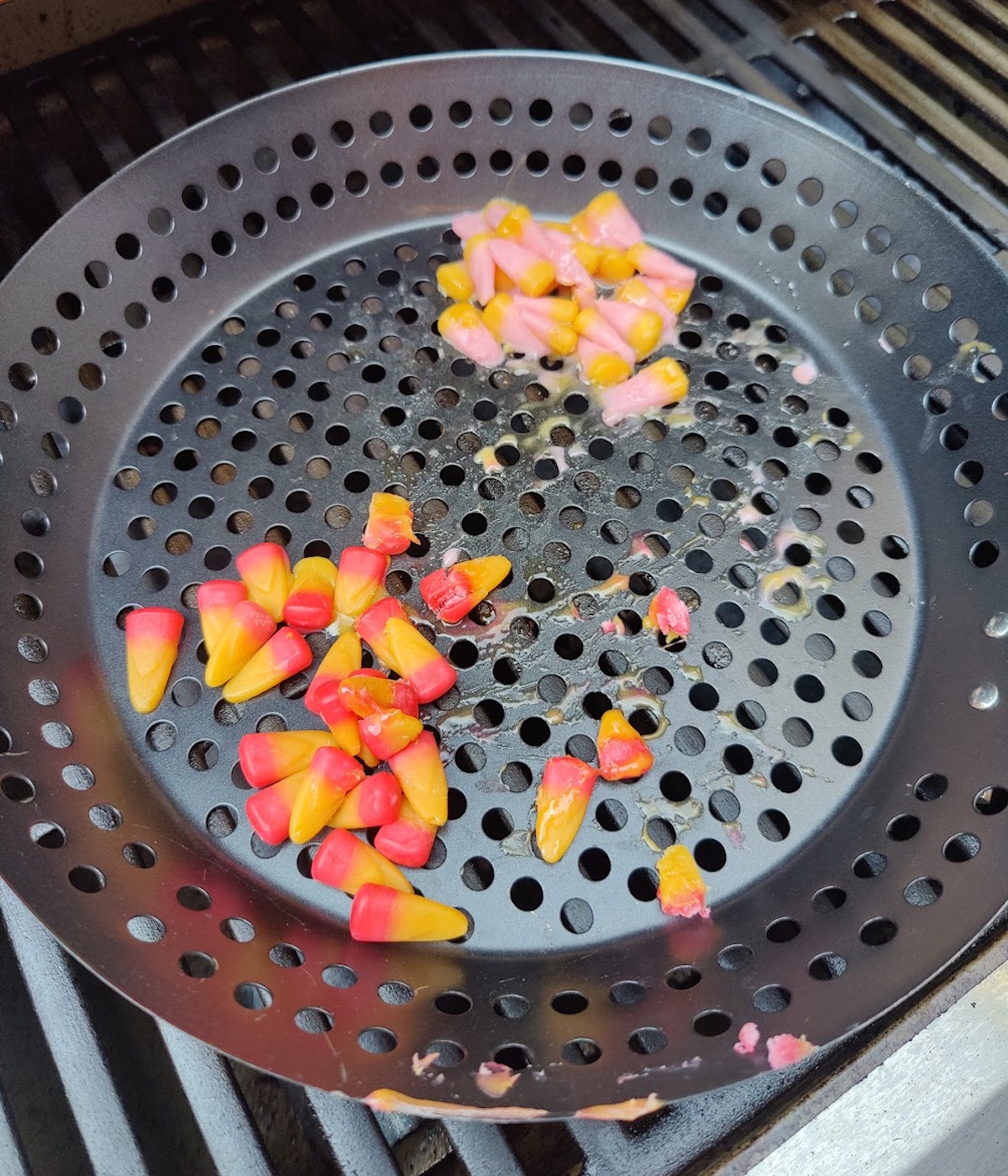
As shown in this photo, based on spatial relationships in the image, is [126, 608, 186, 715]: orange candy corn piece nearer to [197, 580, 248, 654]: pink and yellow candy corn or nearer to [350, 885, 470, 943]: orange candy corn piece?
[197, 580, 248, 654]: pink and yellow candy corn

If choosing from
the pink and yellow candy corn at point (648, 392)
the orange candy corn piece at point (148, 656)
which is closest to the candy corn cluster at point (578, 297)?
the pink and yellow candy corn at point (648, 392)

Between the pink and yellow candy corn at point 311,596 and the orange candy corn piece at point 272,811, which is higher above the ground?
the pink and yellow candy corn at point 311,596

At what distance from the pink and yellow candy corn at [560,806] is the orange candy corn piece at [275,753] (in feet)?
0.68

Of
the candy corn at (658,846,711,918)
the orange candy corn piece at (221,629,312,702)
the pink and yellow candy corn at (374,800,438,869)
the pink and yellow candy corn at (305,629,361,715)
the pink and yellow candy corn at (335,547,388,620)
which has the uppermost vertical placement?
the pink and yellow candy corn at (335,547,388,620)

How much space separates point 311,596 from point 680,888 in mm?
450

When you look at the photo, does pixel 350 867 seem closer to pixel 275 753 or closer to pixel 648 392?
pixel 275 753

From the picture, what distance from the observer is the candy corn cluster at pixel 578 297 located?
3.36ft

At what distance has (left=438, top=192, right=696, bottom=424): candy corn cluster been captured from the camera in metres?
1.02

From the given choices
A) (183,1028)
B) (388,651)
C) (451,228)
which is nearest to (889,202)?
(451,228)

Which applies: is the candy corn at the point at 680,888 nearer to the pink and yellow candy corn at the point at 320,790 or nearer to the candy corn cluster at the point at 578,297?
the pink and yellow candy corn at the point at 320,790

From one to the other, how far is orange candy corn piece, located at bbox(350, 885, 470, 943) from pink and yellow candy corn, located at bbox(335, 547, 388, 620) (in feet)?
0.91

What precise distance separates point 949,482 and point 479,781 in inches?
23.9

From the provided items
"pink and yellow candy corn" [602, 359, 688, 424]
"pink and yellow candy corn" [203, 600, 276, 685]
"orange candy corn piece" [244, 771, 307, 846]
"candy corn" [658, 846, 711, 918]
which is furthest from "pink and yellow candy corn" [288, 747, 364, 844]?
"pink and yellow candy corn" [602, 359, 688, 424]

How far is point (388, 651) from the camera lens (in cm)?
87
